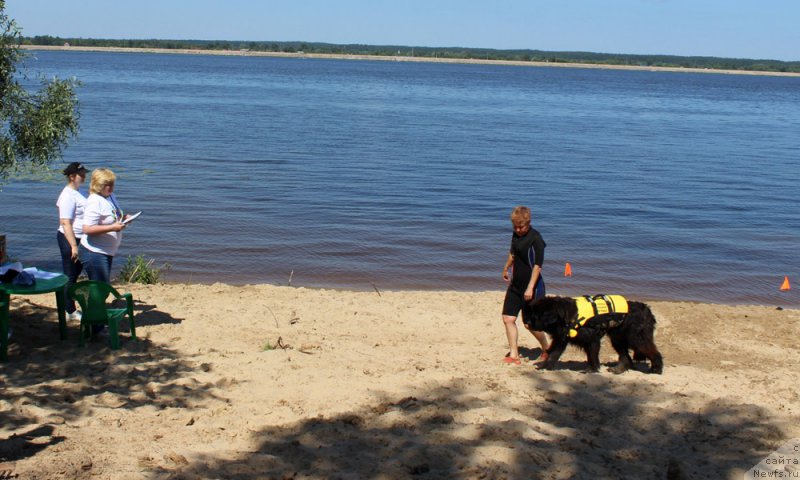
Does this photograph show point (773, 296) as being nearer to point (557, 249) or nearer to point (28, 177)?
point (557, 249)

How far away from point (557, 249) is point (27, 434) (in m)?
12.2

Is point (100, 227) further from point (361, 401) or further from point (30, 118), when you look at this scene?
point (30, 118)

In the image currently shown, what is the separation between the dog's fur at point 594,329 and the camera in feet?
25.6

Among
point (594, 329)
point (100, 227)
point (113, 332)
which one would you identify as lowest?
point (113, 332)

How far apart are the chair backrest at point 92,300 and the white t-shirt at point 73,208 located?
2.36 ft

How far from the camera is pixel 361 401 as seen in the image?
6.86 meters

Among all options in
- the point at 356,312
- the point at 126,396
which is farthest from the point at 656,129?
the point at 126,396

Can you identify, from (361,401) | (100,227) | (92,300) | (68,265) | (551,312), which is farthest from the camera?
(68,265)

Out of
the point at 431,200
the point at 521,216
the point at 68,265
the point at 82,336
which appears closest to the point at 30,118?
the point at 68,265

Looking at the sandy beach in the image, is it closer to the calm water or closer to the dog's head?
the dog's head

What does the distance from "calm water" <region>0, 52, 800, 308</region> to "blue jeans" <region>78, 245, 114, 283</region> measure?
17.0 ft

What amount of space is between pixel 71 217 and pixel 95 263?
1.68 feet

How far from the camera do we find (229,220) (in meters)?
18.0

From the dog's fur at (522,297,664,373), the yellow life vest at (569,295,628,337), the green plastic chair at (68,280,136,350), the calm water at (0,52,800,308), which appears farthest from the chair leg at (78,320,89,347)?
the calm water at (0,52,800,308)
